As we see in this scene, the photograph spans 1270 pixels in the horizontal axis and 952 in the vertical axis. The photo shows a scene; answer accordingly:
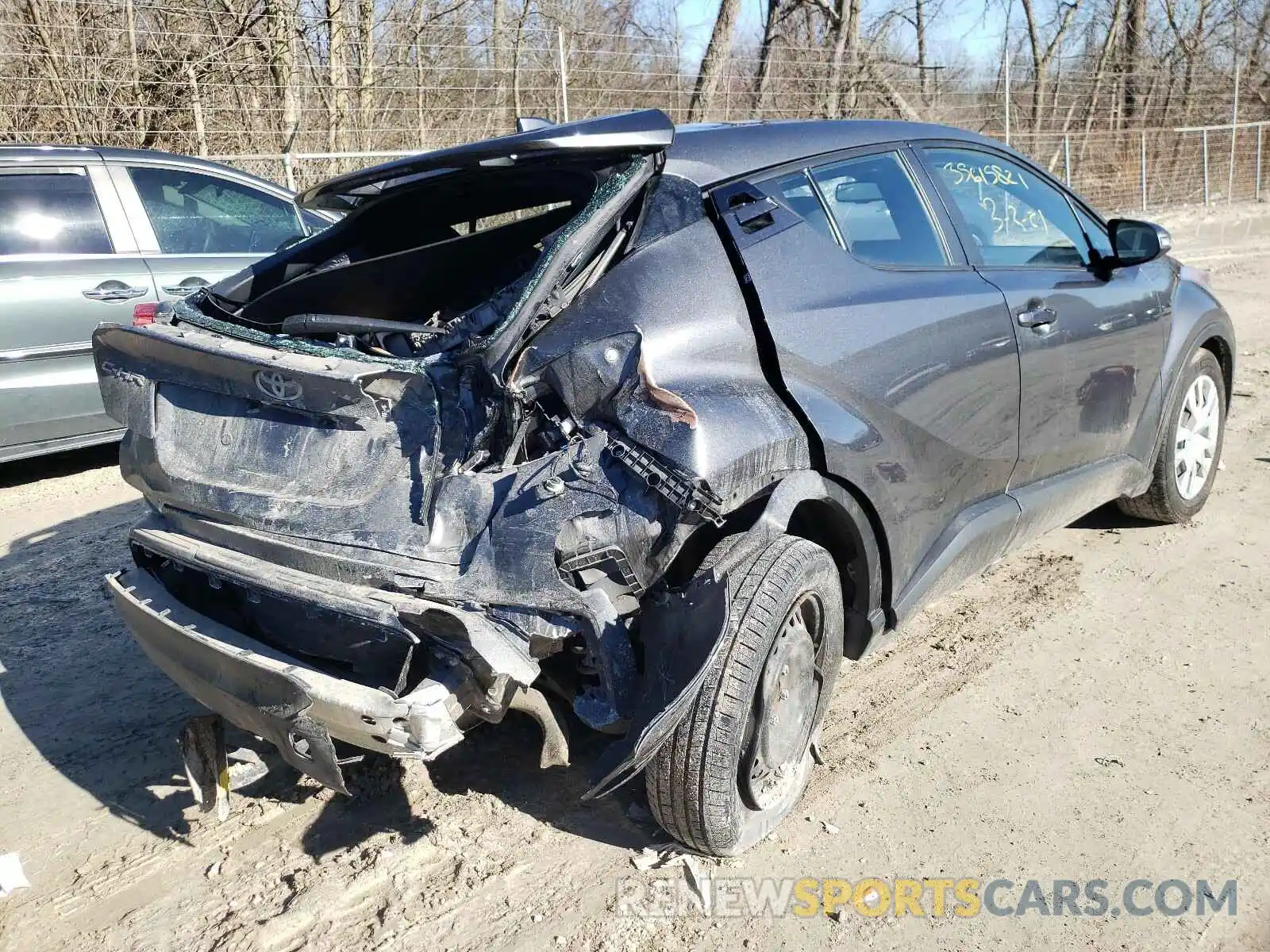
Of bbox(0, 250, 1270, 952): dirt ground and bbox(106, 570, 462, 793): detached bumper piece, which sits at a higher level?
bbox(106, 570, 462, 793): detached bumper piece

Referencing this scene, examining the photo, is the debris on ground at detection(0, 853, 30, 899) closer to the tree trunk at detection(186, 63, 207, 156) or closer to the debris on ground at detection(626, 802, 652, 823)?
the debris on ground at detection(626, 802, 652, 823)

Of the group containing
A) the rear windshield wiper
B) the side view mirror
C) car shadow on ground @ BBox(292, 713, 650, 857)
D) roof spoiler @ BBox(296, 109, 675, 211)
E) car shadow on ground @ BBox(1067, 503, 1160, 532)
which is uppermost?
roof spoiler @ BBox(296, 109, 675, 211)

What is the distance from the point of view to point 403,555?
2.60 meters

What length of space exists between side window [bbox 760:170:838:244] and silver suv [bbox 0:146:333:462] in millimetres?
4341

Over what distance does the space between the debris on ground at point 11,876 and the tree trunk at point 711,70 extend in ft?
43.5

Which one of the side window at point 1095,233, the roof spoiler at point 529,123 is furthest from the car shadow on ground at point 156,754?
the side window at point 1095,233

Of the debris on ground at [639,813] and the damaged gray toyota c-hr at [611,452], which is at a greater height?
the damaged gray toyota c-hr at [611,452]

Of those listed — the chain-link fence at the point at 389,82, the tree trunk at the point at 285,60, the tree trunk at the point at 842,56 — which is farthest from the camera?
the tree trunk at the point at 842,56

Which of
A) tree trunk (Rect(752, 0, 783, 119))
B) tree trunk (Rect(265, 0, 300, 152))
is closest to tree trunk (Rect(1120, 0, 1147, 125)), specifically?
tree trunk (Rect(752, 0, 783, 119))

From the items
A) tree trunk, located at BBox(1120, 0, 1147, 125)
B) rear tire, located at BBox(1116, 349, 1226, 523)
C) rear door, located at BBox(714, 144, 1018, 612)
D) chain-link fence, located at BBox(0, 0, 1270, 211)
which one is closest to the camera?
rear door, located at BBox(714, 144, 1018, 612)

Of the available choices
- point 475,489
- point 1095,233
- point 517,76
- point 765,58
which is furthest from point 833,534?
point 765,58

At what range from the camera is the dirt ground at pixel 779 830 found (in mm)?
2674

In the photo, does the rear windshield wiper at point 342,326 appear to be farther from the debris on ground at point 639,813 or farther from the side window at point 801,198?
the debris on ground at point 639,813

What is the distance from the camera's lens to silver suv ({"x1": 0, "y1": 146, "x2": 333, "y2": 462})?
5844mm
